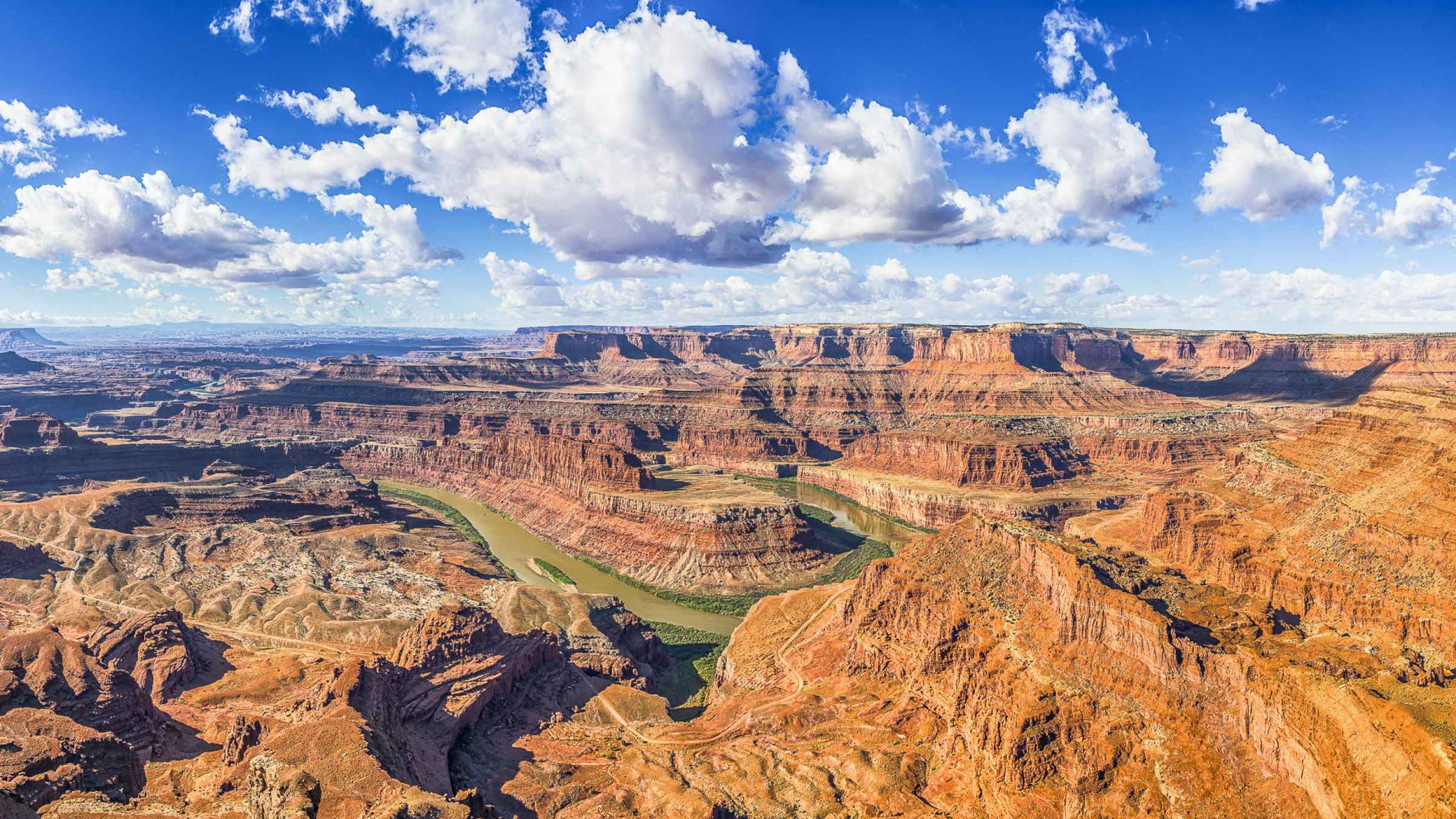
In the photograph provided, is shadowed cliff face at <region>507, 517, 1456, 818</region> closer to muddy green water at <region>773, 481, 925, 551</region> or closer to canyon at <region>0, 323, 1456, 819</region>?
canyon at <region>0, 323, 1456, 819</region>

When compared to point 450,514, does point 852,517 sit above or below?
below

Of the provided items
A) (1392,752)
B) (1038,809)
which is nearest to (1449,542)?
(1392,752)

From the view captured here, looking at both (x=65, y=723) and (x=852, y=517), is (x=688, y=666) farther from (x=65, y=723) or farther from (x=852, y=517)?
(x=852, y=517)

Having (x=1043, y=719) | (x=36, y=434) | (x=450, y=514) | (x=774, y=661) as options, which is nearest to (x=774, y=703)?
(x=774, y=661)

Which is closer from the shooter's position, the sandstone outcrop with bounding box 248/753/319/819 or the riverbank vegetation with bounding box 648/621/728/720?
the sandstone outcrop with bounding box 248/753/319/819

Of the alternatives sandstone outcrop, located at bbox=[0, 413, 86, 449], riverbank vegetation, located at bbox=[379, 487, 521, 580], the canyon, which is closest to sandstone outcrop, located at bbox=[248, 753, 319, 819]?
the canyon
